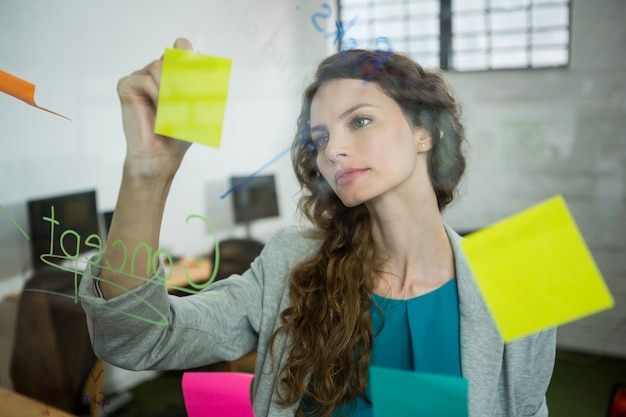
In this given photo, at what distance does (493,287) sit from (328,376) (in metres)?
0.23

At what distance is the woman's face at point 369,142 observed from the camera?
0.56 meters

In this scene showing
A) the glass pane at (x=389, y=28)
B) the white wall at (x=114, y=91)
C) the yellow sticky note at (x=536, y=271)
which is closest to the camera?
the yellow sticky note at (x=536, y=271)

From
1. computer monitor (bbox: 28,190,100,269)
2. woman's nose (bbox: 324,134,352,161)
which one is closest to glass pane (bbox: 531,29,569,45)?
woman's nose (bbox: 324,134,352,161)

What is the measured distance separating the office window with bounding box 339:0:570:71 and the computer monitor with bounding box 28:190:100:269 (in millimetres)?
403

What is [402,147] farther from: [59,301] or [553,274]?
[59,301]

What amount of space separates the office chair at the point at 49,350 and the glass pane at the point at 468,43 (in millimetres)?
635

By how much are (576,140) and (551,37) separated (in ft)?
0.35

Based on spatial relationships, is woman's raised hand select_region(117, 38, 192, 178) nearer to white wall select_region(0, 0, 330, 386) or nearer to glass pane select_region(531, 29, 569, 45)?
white wall select_region(0, 0, 330, 386)

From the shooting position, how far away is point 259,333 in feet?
2.36

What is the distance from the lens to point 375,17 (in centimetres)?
60

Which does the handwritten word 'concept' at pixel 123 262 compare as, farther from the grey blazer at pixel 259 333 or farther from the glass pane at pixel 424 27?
the glass pane at pixel 424 27

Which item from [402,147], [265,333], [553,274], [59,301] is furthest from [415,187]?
[59,301]

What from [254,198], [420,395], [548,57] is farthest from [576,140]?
[254,198]

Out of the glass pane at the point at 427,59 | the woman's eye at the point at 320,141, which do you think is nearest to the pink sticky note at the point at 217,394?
the woman's eye at the point at 320,141
